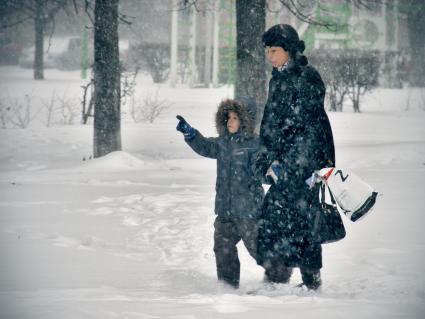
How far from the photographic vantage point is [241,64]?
10.4 metres

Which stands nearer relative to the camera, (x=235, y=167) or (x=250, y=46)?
(x=235, y=167)

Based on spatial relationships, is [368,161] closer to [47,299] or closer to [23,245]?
[23,245]

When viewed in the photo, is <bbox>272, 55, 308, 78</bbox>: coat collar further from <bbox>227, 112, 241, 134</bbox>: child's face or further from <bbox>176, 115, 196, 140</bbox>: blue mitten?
<bbox>176, 115, 196, 140</bbox>: blue mitten

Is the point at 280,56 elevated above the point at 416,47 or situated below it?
below

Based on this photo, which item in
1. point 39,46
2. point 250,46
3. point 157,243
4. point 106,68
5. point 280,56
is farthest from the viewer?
point 39,46

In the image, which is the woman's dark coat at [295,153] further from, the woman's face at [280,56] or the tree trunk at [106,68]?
the tree trunk at [106,68]

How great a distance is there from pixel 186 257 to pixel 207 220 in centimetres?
120

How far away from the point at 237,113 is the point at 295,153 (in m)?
0.86

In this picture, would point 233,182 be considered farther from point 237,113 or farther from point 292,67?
point 292,67

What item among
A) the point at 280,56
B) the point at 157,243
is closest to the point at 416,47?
the point at 157,243

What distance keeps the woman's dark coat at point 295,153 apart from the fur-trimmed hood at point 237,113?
24.4 inches

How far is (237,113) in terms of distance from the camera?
5.18m

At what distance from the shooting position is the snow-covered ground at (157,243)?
3.99 meters

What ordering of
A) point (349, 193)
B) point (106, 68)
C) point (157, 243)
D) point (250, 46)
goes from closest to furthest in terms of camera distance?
point (349, 193), point (157, 243), point (250, 46), point (106, 68)
